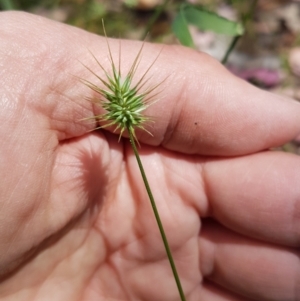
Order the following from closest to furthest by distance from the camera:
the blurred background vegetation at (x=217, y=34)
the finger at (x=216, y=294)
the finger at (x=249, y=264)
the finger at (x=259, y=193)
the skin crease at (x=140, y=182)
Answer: the skin crease at (x=140, y=182) → the finger at (x=259, y=193) → the finger at (x=249, y=264) → the finger at (x=216, y=294) → the blurred background vegetation at (x=217, y=34)

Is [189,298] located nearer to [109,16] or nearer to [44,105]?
[44,105]

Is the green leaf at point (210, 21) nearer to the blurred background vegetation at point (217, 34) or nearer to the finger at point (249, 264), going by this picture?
the finger at point (249, 264)

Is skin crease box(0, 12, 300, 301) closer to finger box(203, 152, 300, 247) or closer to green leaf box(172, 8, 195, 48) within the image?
finger box(203, 152, 300, 247)

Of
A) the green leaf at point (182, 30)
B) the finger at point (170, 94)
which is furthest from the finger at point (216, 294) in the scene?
the green leaf at point (182, 30)

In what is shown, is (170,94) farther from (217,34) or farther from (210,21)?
(217,34)

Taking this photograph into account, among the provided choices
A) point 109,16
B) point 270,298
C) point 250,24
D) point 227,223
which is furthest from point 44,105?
point 250,24

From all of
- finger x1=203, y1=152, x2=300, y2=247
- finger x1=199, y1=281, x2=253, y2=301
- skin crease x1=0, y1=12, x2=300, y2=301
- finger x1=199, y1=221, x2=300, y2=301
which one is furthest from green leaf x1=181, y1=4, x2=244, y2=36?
finger x1=199, y1=281, x2=253, y2=301

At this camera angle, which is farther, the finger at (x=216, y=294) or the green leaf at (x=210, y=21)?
the finger at (x=216, y=294)
